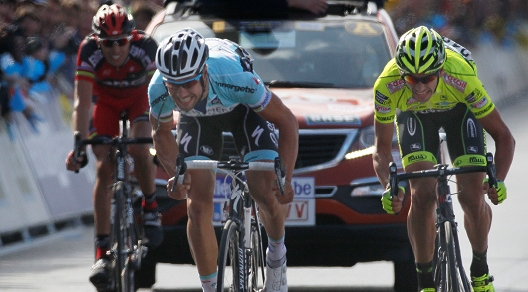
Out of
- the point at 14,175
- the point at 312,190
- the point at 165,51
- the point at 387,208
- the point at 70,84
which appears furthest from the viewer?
the point at 70,84

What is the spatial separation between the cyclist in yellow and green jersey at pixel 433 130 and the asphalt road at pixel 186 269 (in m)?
1.86

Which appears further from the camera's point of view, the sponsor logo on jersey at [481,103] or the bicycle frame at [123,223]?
the bicycle frame at [123,223]

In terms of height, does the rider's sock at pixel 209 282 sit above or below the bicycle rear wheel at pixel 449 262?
below

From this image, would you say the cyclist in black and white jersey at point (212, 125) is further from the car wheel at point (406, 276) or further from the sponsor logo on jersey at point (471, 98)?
the car wheel at point (406, 276)

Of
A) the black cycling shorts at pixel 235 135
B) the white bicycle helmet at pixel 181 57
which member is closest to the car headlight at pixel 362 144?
the black cycling shorts at pixel 235 135

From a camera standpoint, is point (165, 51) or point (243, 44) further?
point (243, 44)

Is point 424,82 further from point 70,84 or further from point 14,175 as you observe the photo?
point 70,84

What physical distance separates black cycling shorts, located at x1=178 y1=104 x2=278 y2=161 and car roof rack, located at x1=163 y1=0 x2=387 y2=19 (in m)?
2.97

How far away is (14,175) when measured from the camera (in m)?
12.3

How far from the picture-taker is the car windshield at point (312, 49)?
30.2 ft

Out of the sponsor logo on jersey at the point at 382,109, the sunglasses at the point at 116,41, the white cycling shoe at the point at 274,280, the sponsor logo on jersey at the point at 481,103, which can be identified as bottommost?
the white cycling shoe at the point at 274,280

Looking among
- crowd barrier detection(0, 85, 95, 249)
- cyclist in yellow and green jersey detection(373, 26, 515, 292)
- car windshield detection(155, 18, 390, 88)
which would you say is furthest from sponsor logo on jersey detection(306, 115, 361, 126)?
crowd barrier detection(0, 85, 95, 249)

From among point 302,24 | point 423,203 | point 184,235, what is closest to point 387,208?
point 423,203

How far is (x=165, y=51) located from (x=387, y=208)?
1538 millimetres
